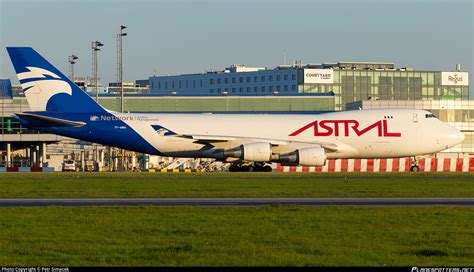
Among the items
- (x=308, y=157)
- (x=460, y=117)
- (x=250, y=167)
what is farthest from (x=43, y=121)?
(x=460, y=117)

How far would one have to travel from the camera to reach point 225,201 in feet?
111

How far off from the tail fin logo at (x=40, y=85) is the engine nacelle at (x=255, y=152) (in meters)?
12.2

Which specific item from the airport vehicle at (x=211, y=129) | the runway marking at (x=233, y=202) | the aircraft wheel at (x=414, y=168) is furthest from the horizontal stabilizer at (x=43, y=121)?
the runway marking at (x=233, y=202)

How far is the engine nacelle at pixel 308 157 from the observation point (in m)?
60.3

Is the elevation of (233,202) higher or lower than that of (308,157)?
lower

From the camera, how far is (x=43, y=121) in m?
60.9

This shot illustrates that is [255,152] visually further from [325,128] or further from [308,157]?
[325,128]

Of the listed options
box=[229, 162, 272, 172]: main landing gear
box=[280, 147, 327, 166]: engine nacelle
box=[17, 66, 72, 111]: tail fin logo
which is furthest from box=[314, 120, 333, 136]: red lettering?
box=[17, 66, 72, 111]: tail fin logo

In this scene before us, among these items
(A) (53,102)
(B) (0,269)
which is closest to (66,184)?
(A) (53,102)

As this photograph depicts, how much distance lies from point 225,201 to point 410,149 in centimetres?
3364

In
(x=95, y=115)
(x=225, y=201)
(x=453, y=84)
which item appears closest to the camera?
(x=225, y=201)

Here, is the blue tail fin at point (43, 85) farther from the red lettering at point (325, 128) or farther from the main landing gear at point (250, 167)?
the red lettering at point (325, 128)

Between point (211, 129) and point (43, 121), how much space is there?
1111cm

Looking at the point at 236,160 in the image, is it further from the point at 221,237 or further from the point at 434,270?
the point at 434,270
